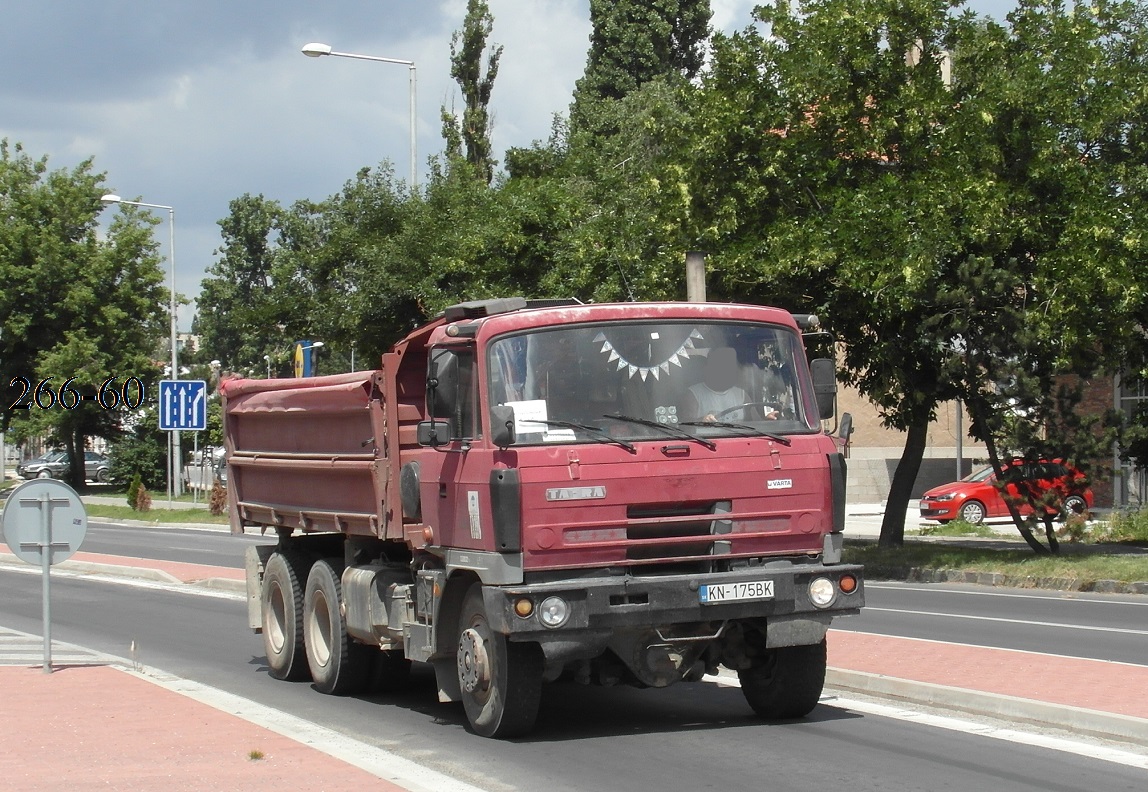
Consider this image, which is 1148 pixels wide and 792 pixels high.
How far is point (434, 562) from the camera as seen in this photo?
959 cm

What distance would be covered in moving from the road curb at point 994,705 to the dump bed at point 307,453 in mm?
3584

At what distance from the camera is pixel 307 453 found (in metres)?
11.6

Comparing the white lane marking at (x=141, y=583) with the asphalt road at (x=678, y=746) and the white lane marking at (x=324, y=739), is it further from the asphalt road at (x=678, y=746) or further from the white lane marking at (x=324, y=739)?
the white lane marking at (x=324, y=739)

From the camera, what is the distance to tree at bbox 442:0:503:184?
45.2m

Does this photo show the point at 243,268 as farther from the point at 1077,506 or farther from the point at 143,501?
the point at 1077,506

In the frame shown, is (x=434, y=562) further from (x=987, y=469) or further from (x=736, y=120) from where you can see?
(x=987, y=469)

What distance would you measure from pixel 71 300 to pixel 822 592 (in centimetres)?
5472

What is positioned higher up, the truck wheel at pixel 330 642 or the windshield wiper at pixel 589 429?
the windshield wiper at pixel 589 429

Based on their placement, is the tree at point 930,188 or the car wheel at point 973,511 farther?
the car wheel at point 973,511

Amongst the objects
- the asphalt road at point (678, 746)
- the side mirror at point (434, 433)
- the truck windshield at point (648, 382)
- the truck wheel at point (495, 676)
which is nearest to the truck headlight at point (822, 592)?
the asphalt road at point (678, 746)

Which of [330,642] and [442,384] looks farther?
[330,642]

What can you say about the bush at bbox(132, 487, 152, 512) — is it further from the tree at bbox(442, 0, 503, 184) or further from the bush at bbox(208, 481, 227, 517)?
the tree at bbox(442, 0, 503, 184)

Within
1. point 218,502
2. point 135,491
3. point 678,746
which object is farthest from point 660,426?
point 135,491

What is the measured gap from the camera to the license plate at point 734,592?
27.8 feet
